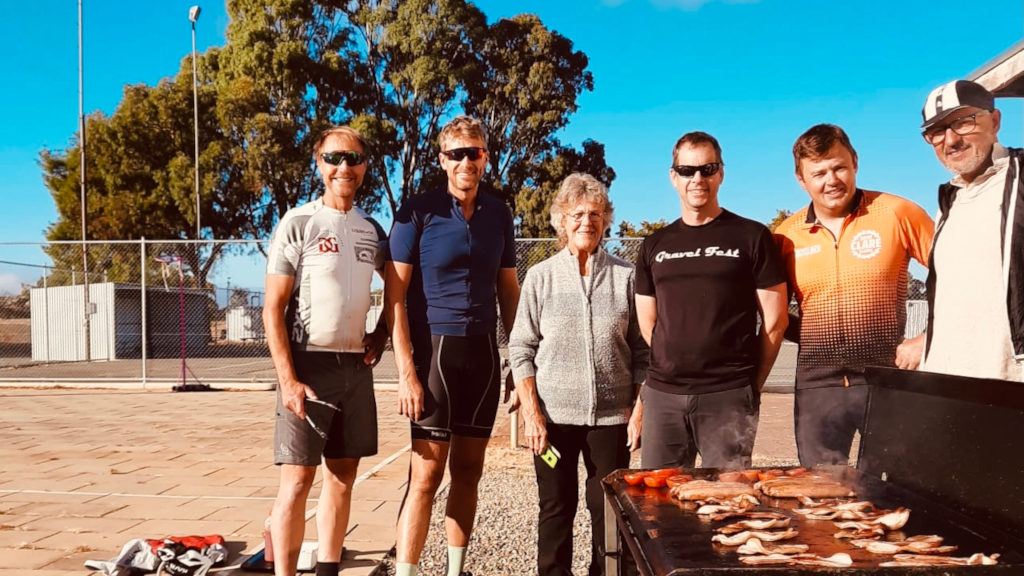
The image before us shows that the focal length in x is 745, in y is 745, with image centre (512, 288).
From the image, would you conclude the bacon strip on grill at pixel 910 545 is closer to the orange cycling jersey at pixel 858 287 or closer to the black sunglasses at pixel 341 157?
the orange cycling jersey at pixel 858 287

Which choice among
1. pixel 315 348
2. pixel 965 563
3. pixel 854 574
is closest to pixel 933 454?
pixel 965 563

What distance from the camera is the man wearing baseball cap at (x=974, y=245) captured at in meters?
2.36

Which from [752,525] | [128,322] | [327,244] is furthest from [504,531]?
[128,322]

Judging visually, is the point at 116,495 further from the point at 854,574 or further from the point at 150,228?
the point at 150,228

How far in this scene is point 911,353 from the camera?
2.76 m

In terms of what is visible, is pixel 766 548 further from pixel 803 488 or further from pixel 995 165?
pixel 995 165

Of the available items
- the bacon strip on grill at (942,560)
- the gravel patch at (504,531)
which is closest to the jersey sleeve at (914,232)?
the bacon strip on grill at (942,560)

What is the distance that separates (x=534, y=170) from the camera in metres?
29.5

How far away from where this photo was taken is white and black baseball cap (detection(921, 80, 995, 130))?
2.51 meters

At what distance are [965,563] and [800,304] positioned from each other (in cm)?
163

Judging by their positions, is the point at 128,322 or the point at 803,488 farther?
the point at 128,322

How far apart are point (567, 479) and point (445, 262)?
1.13 meters

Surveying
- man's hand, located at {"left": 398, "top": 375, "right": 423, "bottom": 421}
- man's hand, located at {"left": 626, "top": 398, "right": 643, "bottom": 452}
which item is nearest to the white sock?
man's hand, located at {"left": 398, "top": 375, "right": 423, "bottom": 421}

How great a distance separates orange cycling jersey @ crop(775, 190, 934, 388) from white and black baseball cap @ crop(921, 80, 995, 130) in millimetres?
460
